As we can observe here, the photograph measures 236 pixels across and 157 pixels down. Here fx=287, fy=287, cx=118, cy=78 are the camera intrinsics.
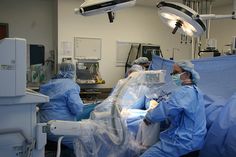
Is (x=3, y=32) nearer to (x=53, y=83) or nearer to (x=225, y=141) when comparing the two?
(x=53, y=83)

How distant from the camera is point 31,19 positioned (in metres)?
5.66

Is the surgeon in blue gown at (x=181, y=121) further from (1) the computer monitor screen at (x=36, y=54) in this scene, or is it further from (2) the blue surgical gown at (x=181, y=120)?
(1) the computer monitor screen at (x=36, y=54)

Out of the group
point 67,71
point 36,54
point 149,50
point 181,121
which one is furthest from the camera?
point 149,50

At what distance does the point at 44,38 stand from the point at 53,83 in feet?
9.96

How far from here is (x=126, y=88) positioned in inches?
108

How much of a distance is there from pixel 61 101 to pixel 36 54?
2918 millimetres

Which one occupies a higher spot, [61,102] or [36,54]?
[36,54]

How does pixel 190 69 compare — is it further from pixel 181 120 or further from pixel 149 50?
pixel 149 50

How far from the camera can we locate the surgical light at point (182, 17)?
7.50 feet

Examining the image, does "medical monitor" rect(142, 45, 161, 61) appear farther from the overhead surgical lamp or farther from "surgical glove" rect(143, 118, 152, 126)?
"surgical glove" rect(143, 118, 152, 126)

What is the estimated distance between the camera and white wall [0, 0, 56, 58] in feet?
18.0

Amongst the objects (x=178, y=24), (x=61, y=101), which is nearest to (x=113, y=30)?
(x=61, y=101)

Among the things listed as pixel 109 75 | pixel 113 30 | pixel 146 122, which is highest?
pixel 113 30

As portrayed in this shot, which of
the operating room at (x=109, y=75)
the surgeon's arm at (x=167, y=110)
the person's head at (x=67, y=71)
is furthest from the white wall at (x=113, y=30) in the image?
the surgeon's arm at (x=167, y=110)
